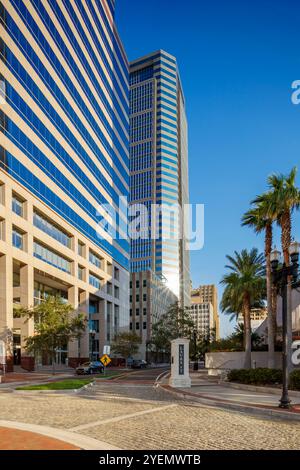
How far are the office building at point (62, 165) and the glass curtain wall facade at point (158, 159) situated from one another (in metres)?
79.7

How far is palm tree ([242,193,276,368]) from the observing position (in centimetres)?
2944

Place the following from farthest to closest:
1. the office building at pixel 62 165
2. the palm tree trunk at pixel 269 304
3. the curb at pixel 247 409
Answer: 1. the office building at pixel 62 165
2. the palm tree trunk at pixel 269 304
3. the curb at pixel 247 409

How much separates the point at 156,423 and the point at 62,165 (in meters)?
48.6

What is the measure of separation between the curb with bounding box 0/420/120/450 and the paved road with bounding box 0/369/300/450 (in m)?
0.34

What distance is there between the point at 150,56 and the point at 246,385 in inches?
7249

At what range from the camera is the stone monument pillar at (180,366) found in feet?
91.0

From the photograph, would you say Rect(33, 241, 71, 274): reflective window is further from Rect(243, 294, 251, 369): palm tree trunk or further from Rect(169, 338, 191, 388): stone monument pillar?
Rect(169, 338, 191, 388): stone monument pillar

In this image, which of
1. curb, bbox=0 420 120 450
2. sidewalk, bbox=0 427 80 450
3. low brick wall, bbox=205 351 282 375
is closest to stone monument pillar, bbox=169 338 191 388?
low brick wall, bbox=205 351 282 375

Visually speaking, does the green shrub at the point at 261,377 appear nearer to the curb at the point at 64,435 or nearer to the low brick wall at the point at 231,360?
the low brick wall at the point at 231,360

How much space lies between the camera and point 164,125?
592ft

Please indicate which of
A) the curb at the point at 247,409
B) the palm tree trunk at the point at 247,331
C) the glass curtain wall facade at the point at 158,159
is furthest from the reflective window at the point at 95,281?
the glass curtain wall facade at the point at 158,159

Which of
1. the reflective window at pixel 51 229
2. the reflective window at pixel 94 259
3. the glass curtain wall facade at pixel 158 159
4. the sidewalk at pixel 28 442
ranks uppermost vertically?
the glass curtain wall facade at pixel 158 159

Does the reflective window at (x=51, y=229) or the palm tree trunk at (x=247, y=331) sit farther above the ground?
the reflective window at (x=51, y=229)
